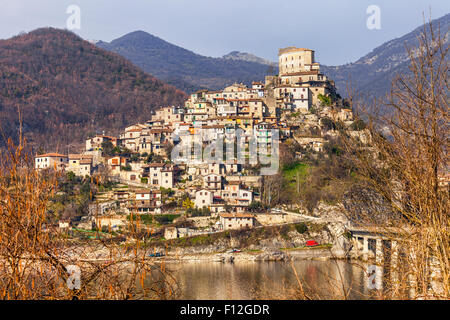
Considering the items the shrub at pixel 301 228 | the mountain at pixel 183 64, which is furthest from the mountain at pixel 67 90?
the mountain at pixel 183 64

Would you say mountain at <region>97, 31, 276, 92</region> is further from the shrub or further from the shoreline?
the shoreline

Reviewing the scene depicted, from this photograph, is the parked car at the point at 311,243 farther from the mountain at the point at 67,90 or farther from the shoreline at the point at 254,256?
the mountain at the point at 67,90

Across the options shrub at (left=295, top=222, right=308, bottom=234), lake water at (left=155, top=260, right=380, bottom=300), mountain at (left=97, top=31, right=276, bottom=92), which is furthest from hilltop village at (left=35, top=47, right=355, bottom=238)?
mountain at (left=97, top=31, right=276, bottom=92)

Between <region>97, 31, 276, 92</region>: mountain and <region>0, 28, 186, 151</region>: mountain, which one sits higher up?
<region>97, 31, 276, 92</region>: mountain

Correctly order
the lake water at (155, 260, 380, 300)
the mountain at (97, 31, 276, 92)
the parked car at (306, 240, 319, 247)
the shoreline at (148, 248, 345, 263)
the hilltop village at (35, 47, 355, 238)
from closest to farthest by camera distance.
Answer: the lake water at (155, 260, 380, 300) < the shoreline at (148, 248, 345, 263) < the parked car at (306, 240, 319, 247) < the hilltop village at (35, 47, 355, 238) < the mountain at (97, 31, 276, 92)

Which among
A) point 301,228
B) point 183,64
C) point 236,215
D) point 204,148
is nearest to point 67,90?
point 204,148
